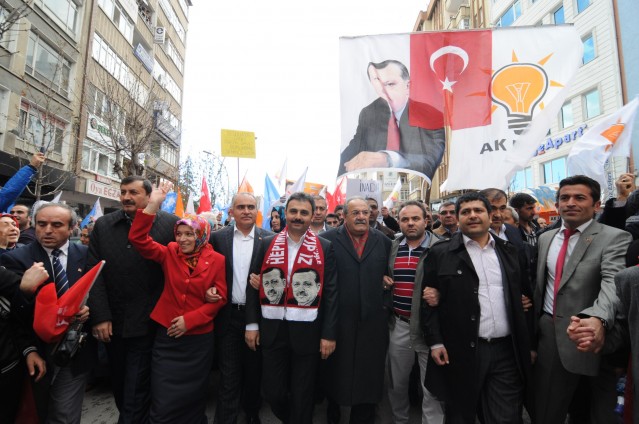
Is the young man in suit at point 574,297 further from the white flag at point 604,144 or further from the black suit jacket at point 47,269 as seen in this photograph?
the black suit jacket at point 47,269

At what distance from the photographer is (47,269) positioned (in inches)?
101

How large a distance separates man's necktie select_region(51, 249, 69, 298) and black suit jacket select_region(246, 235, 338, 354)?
142 cm

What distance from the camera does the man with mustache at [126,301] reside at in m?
2.84

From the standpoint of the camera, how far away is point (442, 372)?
279 centimetres

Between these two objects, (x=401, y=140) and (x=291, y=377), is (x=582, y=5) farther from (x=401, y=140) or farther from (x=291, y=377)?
(x=291, y=377)

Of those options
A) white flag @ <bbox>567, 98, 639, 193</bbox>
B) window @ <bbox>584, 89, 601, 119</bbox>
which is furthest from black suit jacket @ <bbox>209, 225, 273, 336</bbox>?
window @ <bbox>584, 89, 601, 119</bbox>

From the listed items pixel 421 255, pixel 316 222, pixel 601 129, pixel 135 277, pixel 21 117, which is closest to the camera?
pixel 135 277

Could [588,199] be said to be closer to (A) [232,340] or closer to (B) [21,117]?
(A) [232,340]

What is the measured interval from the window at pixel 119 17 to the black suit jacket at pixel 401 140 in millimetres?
23323

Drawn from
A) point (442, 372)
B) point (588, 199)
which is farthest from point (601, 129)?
point (442, 372)

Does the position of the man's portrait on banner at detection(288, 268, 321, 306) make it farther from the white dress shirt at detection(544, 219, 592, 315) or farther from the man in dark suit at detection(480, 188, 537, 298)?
the white dress shirt at detection(544, 219, 592, 315)

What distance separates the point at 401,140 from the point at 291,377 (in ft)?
9.94

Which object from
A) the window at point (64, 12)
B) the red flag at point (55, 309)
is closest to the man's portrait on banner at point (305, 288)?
the red flag at point (55, 309)

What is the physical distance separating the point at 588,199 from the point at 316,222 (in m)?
3.26
